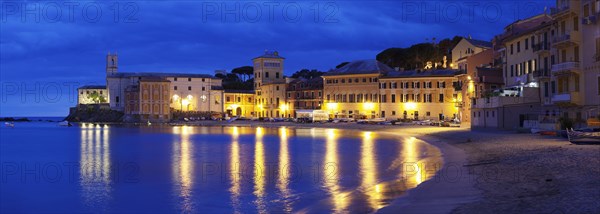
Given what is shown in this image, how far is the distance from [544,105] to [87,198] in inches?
1485

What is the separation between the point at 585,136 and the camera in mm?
29906

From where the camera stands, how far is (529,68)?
→ 4953 centimetres

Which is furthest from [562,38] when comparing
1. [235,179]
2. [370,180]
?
[235,179]

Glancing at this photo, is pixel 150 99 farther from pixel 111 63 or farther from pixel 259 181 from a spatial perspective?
pixel 259 181

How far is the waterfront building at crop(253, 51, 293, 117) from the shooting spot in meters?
123

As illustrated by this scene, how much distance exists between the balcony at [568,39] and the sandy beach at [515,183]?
12248 millimetres

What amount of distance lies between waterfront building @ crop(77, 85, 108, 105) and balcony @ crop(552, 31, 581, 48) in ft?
442

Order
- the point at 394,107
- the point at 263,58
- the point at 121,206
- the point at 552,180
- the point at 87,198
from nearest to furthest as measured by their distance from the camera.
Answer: the point at 552,180, the point at 121,206, the point at 87,198, the point at 394,107, the point at 263,58

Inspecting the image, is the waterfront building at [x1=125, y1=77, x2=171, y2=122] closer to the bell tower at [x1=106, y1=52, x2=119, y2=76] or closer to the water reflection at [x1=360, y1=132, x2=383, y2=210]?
the bell tower at [x1=106, y1=52, x2=119, y2=76]

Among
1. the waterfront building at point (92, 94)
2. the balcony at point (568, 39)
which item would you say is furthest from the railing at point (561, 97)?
the waterfront building at point (92, 94)

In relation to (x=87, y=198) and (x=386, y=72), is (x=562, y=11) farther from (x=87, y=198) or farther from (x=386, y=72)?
(x=386, y=72)

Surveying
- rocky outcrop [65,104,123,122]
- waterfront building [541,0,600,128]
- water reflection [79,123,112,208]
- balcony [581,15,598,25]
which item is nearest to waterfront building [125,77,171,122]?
rocky outcrop [65,104,123,122]

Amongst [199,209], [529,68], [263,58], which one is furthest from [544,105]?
[263,58]

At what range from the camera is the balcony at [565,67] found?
40.5m
